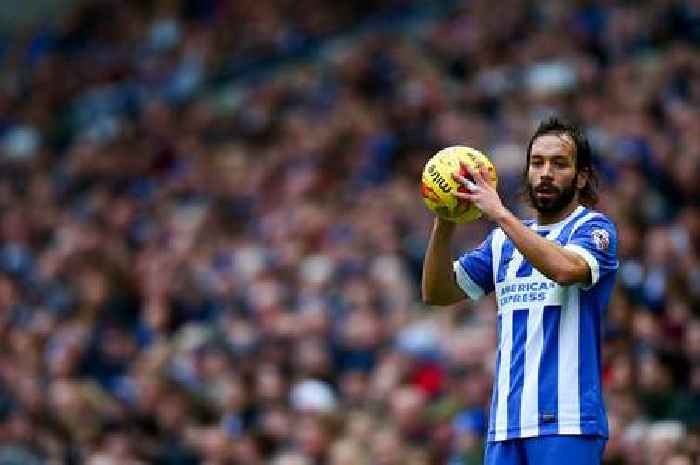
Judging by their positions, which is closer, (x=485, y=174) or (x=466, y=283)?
(x=485, y=174)

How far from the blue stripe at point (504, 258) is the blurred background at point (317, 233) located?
291 cm

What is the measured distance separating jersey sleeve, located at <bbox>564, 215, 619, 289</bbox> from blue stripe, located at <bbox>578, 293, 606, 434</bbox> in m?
0.15

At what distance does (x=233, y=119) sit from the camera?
18.4 m

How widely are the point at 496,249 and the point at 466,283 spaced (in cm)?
21

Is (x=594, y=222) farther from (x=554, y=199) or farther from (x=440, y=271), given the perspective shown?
(x=440, y=271)

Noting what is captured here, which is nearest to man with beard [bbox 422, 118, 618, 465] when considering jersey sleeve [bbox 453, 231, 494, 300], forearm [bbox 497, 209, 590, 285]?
forearm [bbox 497, 209, 590, 285]

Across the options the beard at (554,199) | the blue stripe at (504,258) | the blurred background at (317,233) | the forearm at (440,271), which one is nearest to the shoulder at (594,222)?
the beard at (554,199)

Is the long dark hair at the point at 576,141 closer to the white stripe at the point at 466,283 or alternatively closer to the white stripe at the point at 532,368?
the white stripe at the point at 466,283

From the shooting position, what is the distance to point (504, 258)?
6637 millimetres

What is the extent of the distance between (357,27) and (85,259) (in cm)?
585

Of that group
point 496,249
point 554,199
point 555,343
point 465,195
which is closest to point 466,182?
point 465,195

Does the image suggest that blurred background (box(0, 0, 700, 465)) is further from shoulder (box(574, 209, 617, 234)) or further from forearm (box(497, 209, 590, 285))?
forearm (box(497, 209, 590, 285))

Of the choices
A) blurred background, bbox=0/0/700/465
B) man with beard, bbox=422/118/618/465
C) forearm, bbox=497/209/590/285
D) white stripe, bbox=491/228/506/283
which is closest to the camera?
forearm, bbox=497/209/590/285

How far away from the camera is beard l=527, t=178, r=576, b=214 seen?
6.39m
